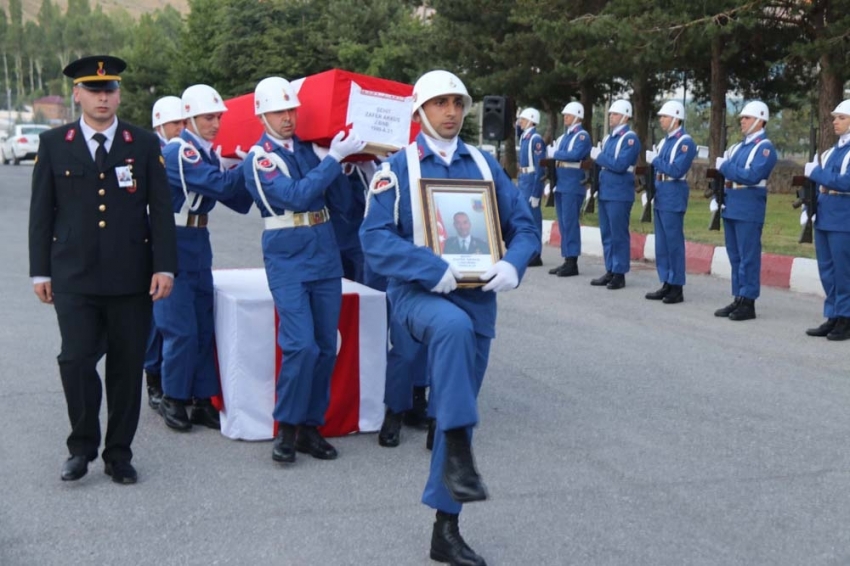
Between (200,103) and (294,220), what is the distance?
1004mm

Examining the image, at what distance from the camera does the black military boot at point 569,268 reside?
14289 millimetres

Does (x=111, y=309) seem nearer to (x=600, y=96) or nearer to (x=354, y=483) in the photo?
(x=354, y=483)

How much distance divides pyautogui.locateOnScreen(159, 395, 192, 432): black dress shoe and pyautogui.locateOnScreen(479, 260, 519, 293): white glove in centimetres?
265

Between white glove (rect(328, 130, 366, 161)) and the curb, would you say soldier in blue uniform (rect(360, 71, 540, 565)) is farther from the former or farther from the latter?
the curb

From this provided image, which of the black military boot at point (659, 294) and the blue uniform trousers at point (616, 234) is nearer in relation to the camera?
the black military boot at point (659, 294)

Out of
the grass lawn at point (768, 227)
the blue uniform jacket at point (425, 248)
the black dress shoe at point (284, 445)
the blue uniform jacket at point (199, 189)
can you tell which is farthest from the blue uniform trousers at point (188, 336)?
the grass lawn at point (768, 227)

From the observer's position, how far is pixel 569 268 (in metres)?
14.3

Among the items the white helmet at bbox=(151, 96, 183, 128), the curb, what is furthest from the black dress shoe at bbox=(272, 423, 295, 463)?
the curb

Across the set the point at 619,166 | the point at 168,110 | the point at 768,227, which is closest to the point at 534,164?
the point at 619,166

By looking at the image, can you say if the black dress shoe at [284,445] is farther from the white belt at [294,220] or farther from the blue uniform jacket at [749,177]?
the blue uniform jacket at [749,177]

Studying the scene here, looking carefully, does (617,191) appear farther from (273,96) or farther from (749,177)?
(273,96)

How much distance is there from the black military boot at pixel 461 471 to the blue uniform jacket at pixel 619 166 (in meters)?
9.35

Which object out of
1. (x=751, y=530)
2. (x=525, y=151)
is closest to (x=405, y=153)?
(x=751, y=530)

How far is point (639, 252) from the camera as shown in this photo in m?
16.1
